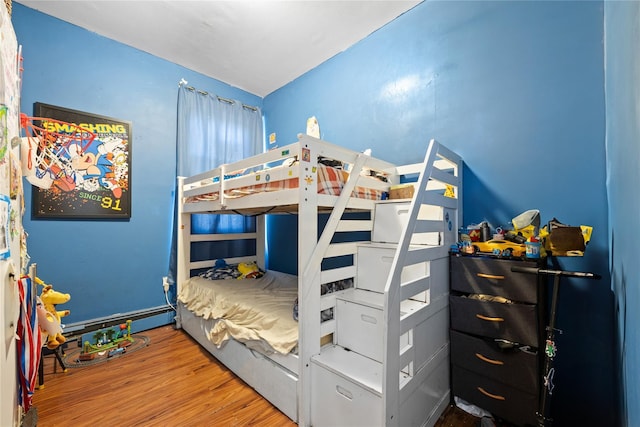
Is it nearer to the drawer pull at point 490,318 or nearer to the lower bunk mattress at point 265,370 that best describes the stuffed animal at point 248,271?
the lower bunk mattress at point 265,370

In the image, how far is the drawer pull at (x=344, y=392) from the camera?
4.33 ft

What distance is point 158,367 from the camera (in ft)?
6.94

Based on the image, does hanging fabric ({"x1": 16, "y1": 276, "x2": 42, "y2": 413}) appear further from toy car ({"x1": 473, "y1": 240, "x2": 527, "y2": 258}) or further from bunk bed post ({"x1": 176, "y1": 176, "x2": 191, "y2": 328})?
toy car ({"x1": 473, "y1": 240, "x2": 527, "y2": 258})

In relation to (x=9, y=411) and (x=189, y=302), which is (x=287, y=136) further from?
(x=9, y=411)

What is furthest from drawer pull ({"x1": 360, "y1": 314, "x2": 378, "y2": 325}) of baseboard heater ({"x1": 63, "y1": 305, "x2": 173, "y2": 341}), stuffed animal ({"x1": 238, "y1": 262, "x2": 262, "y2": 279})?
baseboard heater ({"x1": 63, "y1": 305, "x2": 173, "y2": 341})

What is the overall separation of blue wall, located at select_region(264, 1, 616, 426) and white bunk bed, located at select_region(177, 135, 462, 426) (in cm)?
34

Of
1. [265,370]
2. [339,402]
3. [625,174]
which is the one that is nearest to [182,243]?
[265,370]

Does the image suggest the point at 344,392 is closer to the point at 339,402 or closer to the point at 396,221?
the point at 339,402

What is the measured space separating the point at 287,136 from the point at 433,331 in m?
2.70

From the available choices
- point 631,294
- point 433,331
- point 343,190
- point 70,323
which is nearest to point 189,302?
point 70,323

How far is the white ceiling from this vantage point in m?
2.22

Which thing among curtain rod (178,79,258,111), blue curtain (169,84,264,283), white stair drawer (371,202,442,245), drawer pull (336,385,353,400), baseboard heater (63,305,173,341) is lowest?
baseboard heater (63,305,173,341)

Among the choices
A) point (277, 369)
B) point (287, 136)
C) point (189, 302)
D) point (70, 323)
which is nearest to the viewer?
point (277, 369)

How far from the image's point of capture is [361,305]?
1.55 metres
